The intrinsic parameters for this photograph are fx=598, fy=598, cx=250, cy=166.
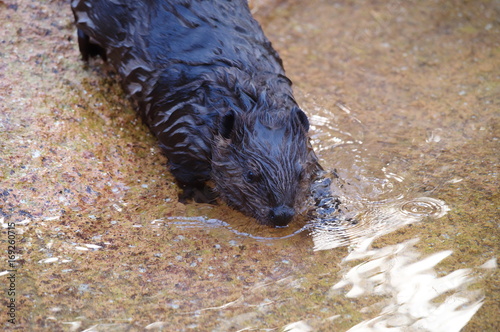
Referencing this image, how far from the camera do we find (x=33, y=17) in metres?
5.55

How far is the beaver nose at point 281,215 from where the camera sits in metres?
3.74

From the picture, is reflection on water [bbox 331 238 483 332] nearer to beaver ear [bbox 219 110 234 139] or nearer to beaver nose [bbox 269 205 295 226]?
beaver nose [bbox 269 205 295 226]

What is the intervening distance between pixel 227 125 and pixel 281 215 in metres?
0.73

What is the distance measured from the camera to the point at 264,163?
12.5 ft

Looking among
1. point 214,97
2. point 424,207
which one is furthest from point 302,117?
point 424,207

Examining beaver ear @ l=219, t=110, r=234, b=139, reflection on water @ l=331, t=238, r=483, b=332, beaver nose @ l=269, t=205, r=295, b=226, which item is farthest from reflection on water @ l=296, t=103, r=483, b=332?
beaver ear @ l=219, t=110, r=234, b=139

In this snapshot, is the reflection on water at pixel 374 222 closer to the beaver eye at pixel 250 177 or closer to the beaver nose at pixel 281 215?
the beaver nose at pixel 281 215

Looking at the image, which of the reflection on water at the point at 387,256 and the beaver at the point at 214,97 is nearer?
the reflection on water at the point at 387,256

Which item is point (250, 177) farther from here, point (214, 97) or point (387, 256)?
point (387, 256)

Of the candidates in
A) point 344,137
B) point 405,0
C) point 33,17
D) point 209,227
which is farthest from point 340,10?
point 209,227

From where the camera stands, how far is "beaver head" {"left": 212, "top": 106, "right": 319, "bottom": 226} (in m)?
3.79

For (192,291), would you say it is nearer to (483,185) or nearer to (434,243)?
(434,243)

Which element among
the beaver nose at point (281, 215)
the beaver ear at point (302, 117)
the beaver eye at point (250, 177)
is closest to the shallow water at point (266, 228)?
the beaver nose at point (281, 215)

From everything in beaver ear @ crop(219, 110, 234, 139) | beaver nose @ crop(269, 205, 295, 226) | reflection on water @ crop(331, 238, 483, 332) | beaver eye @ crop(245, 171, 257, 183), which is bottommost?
reflection on water @ crop(331, 238, 483, 332)
